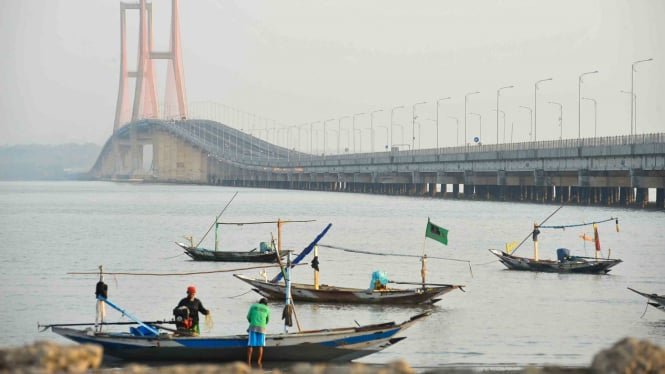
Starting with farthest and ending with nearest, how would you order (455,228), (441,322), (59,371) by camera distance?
1. (455,228)
2. (441,322)
3. (59,371)

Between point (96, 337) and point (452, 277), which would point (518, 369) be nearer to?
point (96, 337)

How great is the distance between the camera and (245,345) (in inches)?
1073

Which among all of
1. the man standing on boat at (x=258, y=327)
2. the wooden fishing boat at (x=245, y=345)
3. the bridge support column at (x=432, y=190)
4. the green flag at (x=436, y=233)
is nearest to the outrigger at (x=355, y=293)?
the green flag at (x=436, y=233)

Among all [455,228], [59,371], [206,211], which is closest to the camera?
[59,371]

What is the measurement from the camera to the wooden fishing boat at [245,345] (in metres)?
27.2

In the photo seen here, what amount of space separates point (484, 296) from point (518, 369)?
17.5 metres

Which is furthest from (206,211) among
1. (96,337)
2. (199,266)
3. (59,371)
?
(59,371)

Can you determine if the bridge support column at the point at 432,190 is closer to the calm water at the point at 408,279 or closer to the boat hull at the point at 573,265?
the calm water at the point at 408,279

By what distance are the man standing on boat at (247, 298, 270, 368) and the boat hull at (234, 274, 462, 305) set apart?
38.9ft

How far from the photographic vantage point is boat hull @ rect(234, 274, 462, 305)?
38.9 m

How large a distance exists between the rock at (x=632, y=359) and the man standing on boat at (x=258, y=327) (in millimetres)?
Result: 12541

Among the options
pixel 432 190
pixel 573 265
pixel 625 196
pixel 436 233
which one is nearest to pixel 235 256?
pixel 573 265

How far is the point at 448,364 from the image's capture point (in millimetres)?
29328

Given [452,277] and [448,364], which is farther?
[452,277]
